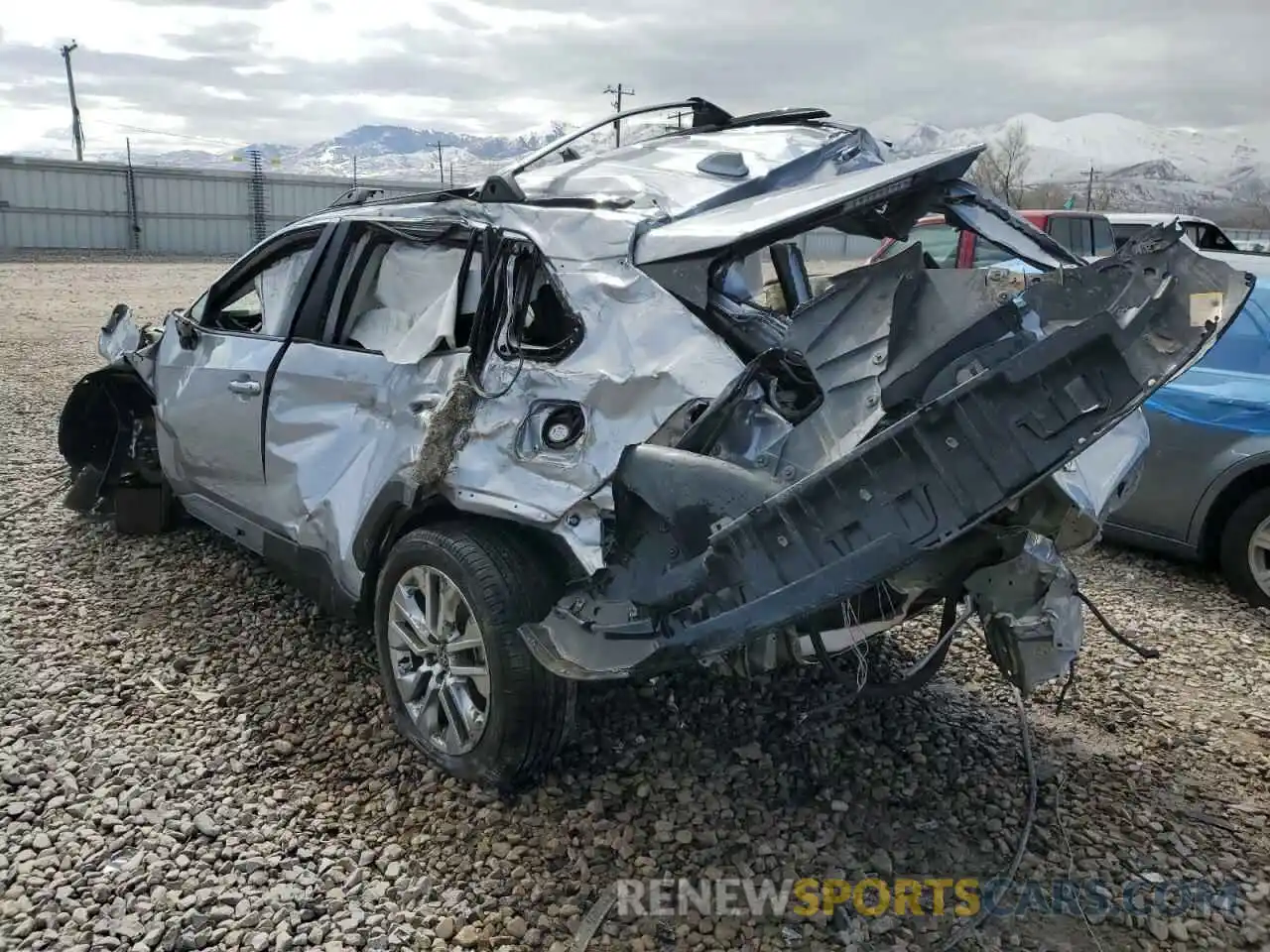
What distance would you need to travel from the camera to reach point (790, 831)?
120 inches


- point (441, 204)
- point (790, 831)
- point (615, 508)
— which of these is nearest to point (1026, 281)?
point (615, 508)

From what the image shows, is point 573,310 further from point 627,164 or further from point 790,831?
point 790,831

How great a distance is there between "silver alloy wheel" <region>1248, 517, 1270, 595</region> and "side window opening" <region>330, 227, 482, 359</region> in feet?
12.7

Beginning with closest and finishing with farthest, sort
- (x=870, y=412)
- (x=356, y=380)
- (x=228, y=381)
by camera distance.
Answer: (x=870, y=412)
(x=356, y=380)
(x=228, y=381)

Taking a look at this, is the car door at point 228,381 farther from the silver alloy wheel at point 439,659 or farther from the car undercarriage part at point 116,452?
the silver alloy wheel at point 439,659

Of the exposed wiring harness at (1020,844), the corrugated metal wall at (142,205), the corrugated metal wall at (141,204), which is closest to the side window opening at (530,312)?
the exposed wiring harness at (1020,844)

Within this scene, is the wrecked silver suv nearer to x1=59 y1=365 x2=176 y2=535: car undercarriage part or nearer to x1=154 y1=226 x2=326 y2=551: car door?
x1=154 y1=226 x2=326 y2=551: car door

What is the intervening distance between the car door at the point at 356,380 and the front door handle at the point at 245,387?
0.45ft

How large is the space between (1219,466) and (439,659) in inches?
151

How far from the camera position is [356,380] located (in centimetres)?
361

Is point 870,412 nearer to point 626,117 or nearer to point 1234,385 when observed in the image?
point 626,117

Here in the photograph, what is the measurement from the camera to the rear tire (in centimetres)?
479

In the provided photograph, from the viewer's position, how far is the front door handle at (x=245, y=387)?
414cm

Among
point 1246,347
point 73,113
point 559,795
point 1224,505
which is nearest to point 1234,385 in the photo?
point 1246,347
